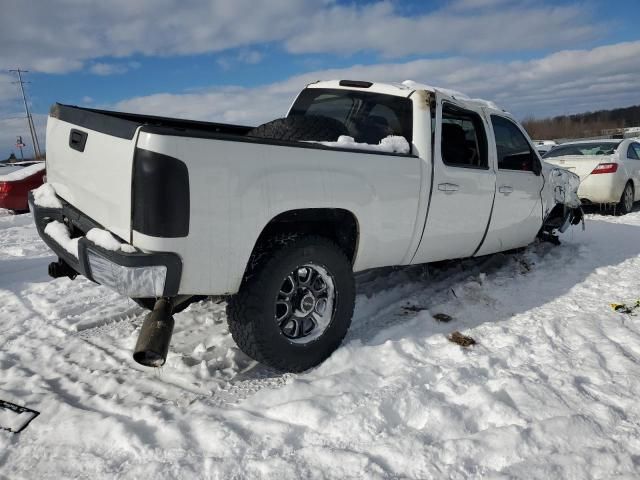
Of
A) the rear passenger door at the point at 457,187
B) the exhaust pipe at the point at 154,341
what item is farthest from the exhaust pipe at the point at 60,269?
the rear passenger door at the point at 457,187

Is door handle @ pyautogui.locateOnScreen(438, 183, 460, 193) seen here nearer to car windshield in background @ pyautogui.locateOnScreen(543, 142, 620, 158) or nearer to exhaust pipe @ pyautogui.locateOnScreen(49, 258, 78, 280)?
exhaust pipe @ pyautogui.locateOnScreen(49, 258, 78, 280)

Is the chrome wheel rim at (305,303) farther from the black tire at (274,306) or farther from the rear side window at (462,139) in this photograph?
the rear side window at (462,139)

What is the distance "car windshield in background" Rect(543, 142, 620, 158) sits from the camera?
9578 mm

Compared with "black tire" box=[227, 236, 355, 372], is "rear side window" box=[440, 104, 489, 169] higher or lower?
higher

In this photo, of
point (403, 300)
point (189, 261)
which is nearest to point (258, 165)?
point (189, 261)

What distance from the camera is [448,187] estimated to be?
3793 millimetres

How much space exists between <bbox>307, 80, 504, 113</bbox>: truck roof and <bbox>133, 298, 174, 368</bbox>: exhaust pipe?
2.52m

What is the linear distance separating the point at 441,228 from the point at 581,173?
6.87 m

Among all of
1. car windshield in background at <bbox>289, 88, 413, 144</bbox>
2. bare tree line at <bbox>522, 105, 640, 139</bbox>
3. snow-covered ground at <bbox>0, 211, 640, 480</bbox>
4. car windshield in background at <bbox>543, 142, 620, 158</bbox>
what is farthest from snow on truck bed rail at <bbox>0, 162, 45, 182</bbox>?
bare tree line at <bbox>522, 105, 640, 139</bbox>

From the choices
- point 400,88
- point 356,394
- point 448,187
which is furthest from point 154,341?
point 400,88

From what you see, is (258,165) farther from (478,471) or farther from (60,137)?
(478,471)

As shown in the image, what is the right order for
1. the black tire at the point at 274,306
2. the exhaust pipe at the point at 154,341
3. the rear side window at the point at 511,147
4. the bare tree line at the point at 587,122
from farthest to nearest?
1. the bare tree line at the point at 587,122
2. the rear side window at the point at 511,147
3. the black tire at the point at 274,306
4. the exhaust pipe at the point at 154,341

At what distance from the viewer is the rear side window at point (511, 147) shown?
4.63 metres

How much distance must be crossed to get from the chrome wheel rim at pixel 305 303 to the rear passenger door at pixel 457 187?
965mm
